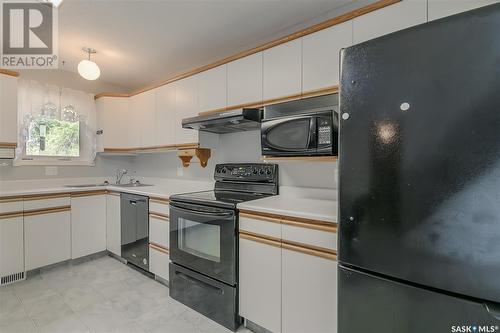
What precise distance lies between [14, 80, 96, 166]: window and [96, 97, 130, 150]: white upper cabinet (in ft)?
0.68

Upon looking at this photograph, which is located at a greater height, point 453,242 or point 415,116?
point 415,116

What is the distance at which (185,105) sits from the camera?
250cm

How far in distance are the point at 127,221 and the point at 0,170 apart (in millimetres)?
1510

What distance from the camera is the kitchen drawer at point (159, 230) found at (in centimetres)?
220

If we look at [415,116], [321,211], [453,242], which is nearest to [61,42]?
[321,211]

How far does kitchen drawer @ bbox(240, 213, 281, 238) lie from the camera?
1.47 metres

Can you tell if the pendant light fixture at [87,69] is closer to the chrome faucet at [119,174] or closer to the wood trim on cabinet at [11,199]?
the wood trim on cabinet at [11,199]

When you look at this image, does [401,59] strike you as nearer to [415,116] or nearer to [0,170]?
[415,116]

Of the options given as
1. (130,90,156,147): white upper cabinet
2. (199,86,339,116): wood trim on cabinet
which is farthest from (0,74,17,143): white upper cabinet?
(199,86,339,116): wood trim on cabinet

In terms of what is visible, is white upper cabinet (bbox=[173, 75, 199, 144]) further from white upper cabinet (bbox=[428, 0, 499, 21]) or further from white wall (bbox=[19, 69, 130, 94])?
white upper cabinet (bbox=[428, 0, 499, 21])

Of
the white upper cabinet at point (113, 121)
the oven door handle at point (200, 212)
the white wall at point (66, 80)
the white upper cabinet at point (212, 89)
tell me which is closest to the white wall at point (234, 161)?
the white upper cabinet at point (212, 89)

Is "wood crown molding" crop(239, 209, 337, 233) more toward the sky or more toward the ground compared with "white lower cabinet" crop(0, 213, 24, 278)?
more toward the sky

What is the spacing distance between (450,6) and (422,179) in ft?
3.37

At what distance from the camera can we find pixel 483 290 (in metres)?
0.71
